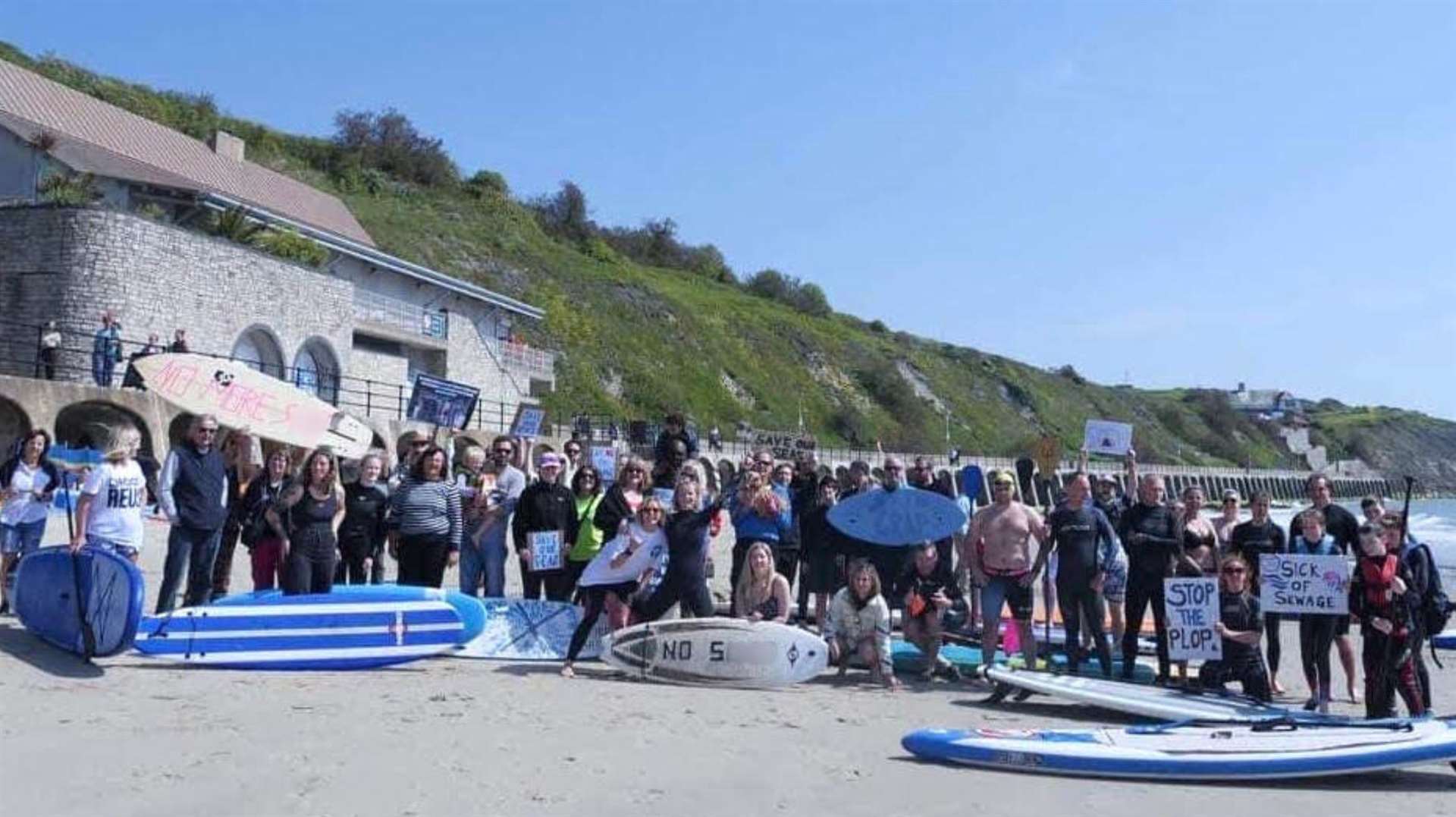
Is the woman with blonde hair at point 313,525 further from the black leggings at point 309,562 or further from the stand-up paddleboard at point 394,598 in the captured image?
the stand-up paddleboard at point 394,598

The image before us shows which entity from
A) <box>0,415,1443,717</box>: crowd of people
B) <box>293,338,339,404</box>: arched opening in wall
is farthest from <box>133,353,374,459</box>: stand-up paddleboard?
<box>293,338,339,404</box>: arched opening in wall

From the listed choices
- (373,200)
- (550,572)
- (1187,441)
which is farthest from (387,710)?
(1187,441)

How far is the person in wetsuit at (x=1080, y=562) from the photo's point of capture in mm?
9953

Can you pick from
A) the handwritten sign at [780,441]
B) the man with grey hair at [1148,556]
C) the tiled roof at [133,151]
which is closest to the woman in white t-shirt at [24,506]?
the man with grey hair at [1148,556]

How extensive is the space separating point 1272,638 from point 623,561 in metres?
5.44

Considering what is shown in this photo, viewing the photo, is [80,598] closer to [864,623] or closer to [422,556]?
[422,556]

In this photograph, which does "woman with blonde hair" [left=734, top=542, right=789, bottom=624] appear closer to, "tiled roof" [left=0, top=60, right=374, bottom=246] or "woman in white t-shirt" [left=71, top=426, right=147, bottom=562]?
"woman in white t-shirt" [left=71, top=426, right=147, bottom=562]

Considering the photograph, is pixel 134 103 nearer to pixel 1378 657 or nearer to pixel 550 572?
pixel 550 572

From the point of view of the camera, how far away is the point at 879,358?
310 ft

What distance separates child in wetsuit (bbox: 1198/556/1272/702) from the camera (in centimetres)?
922

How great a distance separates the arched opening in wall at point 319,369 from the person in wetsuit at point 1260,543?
2665 centimetres

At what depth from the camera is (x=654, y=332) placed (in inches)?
2719

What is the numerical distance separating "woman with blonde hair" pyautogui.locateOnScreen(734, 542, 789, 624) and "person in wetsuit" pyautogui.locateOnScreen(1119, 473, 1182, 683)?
2900mm

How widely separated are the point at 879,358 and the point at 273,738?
8893cm
